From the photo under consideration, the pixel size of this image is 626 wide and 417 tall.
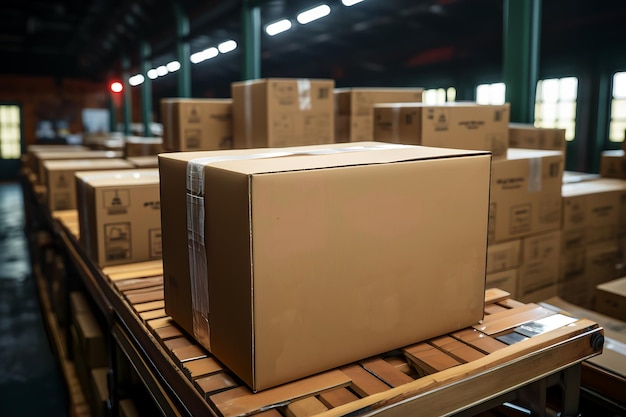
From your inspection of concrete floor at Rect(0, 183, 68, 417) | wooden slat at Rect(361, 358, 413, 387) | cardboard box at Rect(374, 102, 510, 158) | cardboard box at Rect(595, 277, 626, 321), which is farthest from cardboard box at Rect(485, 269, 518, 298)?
concrete floor at Rect(0, 183, 68, 417)

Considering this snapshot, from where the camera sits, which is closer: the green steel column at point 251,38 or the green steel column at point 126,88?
the green steel column at point 251,38

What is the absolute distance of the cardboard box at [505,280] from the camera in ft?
6.93

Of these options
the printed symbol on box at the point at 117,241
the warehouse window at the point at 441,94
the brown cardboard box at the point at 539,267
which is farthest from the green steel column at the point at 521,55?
the warehouse window at the point at 441,94

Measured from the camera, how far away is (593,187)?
2713mm

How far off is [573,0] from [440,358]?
692cm

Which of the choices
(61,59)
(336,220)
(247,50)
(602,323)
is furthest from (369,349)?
(61,59)

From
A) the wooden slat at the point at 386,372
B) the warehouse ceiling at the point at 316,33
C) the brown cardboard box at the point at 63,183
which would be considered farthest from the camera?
the warehouse ceiling at the point at 316,33

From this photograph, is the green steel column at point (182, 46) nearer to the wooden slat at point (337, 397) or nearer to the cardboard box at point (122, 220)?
the cardboard box at point (122, 220)

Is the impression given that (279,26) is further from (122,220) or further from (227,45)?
(122,220)

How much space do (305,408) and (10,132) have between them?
14.5 meters

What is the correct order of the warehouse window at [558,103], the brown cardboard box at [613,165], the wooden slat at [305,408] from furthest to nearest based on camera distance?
1. the warehouse window at [558,103]
2. the brown cardboard box at [613,165]
3. the wooden slat at [305,408]

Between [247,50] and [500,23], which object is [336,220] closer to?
[247,50]

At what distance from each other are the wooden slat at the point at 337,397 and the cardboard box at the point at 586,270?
175 centimetres

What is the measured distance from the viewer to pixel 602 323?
1870mm
